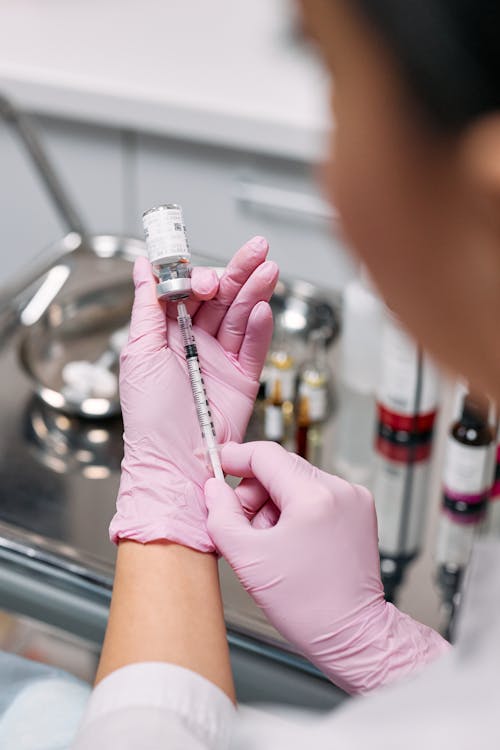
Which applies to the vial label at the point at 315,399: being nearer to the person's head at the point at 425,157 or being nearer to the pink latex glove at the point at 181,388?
the pink latex glove at the point at 181,388

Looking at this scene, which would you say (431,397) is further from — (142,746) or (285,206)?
(285,206)

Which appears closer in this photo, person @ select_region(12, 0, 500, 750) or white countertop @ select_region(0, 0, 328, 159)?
person @ select_region(12, 0, 500, 750)

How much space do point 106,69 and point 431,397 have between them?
116 centimetres

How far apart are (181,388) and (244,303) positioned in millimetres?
107

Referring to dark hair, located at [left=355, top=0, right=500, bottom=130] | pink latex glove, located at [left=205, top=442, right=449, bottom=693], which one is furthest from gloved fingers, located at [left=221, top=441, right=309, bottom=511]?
dark hair, located at [left=355, top=0, right=500, bottom=130]

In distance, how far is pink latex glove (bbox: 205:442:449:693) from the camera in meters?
0.80

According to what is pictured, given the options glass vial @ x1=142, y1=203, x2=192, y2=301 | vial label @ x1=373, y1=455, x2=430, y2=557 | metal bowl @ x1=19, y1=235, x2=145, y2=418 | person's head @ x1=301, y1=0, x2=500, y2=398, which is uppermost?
person's head @ x1=301, y1=0, x2=500, y2=398

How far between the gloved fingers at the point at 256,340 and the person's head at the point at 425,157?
45 cm

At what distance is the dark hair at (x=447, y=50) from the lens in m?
0.42

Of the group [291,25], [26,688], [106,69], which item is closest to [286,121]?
[106,69]

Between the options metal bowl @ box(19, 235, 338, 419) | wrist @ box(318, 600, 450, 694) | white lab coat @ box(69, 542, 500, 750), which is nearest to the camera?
white lab coat @ box(69, 542, 500, 750)

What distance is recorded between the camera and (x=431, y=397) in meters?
1.15

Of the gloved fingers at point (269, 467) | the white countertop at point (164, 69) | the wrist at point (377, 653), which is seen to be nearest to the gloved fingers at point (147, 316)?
the gloved fingers at point (269, 467)

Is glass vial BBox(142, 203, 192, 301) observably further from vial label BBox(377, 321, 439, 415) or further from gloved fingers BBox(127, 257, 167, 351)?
vial label BBox(377, 321, 439, 415)
